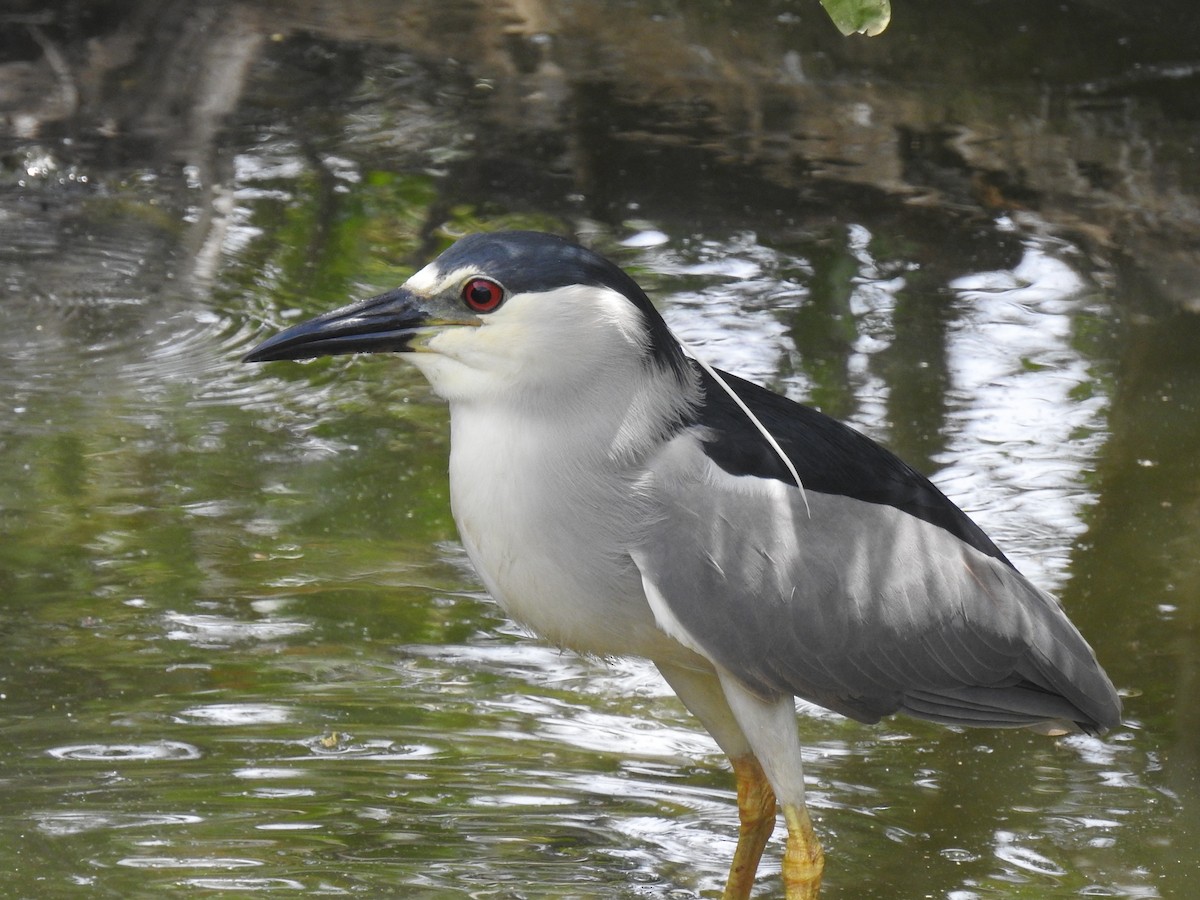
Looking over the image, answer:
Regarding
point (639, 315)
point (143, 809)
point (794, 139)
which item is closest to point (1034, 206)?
point (794, 139)

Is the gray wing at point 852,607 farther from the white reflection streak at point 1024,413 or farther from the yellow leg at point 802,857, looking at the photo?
the white reflection streak at point 1024,413

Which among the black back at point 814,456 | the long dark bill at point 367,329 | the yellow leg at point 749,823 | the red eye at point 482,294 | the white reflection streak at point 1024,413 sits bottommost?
the yellow leg at point 749,823

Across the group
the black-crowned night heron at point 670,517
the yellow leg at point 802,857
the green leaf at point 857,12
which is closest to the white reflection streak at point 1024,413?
the black-crowned night heron at point 670,517

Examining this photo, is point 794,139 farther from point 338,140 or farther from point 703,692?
point 703,692

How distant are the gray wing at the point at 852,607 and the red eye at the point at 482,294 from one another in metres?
0.45

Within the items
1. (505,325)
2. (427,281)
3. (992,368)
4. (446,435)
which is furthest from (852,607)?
(992,368)

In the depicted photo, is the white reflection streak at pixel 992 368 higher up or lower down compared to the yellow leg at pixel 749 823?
higher up

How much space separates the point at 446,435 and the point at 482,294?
2417 mm

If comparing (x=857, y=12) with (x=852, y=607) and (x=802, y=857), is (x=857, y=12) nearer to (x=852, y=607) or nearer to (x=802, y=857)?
(x=852, y=607)

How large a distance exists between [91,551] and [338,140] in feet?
12.0

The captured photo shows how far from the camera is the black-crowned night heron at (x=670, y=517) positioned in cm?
326

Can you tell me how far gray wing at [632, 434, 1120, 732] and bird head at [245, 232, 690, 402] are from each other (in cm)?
25

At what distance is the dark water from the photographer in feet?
12.5

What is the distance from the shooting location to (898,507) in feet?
11.8
